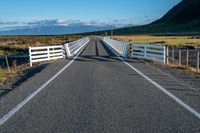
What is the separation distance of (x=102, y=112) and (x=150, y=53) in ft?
63.9

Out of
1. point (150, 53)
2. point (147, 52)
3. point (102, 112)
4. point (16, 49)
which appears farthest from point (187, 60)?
point (16, 49)

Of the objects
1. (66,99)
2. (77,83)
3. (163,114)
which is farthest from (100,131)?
(77,83)

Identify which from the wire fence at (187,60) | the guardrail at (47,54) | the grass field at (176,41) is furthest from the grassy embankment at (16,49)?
the grass field at (176,41)

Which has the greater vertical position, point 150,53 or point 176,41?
point 150,53

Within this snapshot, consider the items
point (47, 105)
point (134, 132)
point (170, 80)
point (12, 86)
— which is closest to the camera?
point (134, 132)

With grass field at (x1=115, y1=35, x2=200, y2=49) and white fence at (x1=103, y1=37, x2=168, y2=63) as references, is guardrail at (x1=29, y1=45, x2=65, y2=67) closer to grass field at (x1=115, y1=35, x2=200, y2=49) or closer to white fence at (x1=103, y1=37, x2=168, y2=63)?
white fence at (x1=103, y1=37, x2=168, y2=63)

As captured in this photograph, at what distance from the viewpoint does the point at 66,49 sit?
32.9 meters

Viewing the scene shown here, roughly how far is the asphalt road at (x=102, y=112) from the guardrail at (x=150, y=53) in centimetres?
1079

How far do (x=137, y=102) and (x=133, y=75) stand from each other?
267 inches

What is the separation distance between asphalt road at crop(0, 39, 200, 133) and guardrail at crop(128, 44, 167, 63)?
1079 centimetres

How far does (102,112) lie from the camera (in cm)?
909

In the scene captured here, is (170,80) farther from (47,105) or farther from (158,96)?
(47,105)

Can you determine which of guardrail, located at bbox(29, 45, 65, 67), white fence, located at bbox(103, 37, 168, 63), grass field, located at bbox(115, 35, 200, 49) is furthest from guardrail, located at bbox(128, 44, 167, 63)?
grass field, located at bbox(115, 35, 200, 49)

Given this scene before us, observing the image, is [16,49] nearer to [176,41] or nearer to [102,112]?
[176,41]
